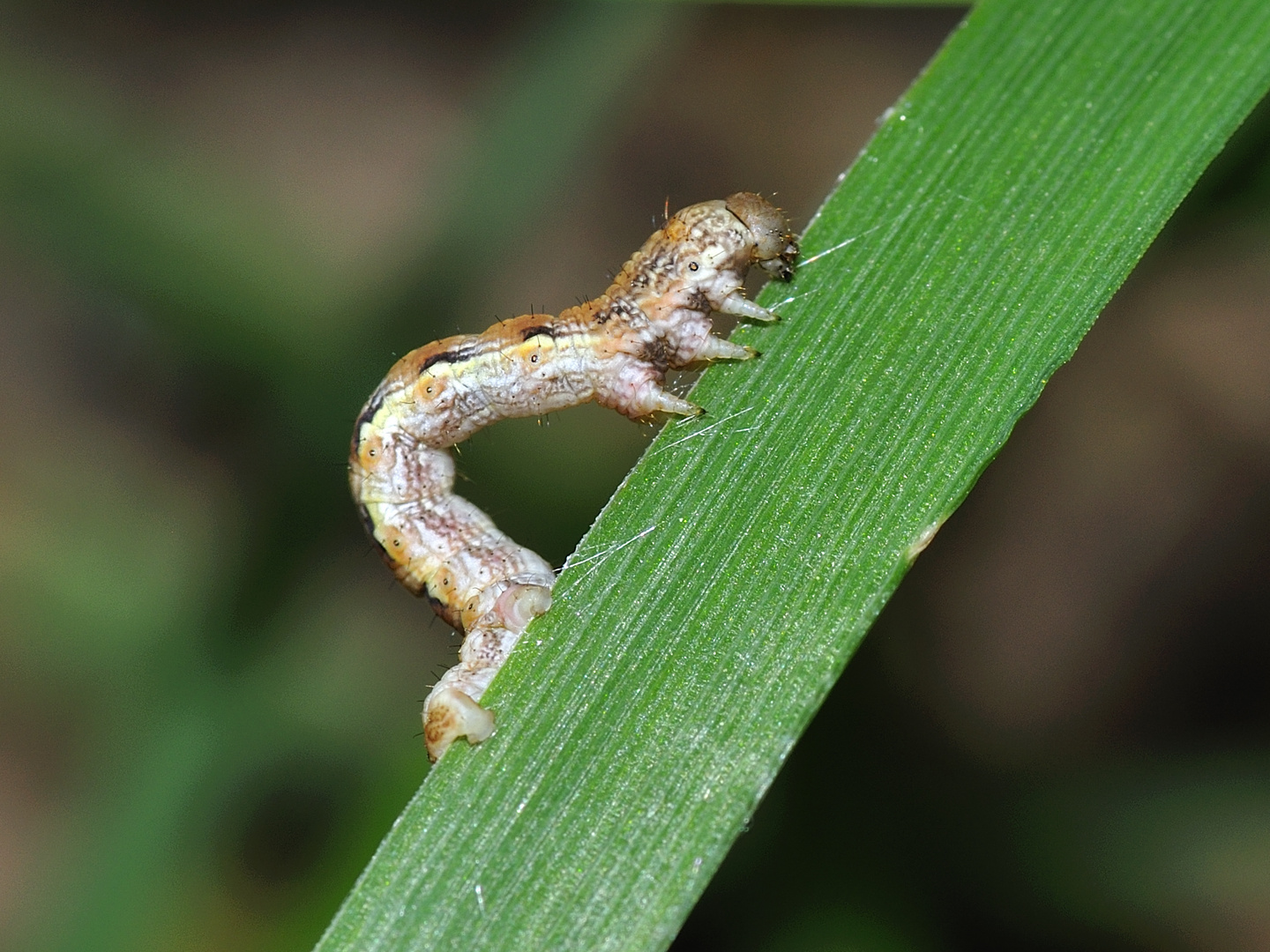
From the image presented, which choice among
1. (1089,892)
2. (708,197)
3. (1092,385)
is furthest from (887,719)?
(708,197)

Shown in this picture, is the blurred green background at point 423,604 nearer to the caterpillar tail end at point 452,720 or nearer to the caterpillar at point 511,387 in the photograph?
the caterpillar at point 511,387

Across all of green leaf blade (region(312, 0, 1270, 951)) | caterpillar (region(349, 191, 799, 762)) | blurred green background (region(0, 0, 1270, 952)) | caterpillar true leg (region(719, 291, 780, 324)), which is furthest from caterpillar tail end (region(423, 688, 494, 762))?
caterpillar true leg (region(719, 291, 780, 324))

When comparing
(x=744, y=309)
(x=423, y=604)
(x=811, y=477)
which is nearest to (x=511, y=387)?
(x=744, y=309)

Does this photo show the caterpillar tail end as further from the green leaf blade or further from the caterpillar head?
the caterpillar head

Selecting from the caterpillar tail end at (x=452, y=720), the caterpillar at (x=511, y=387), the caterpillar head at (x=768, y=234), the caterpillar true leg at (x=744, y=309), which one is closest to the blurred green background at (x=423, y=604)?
the caterpillar at (x=511, y=387)

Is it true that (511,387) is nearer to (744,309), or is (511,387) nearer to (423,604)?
(744,309)

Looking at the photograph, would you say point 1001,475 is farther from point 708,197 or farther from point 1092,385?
point 708,197
